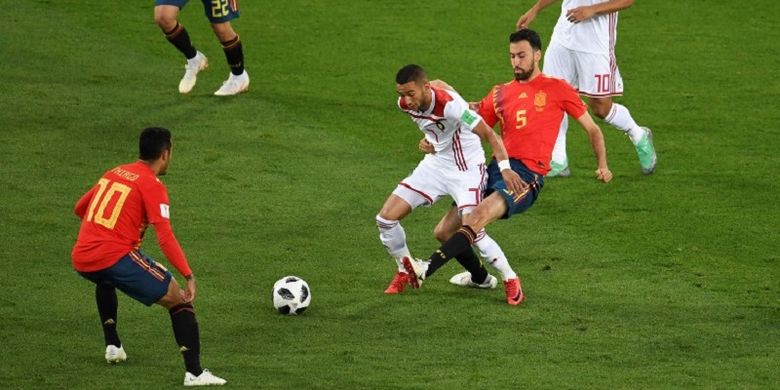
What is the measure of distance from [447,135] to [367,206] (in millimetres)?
2483

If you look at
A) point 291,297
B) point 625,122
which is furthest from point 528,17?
point 291,297

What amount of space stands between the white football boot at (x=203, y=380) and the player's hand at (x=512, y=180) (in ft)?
9.24

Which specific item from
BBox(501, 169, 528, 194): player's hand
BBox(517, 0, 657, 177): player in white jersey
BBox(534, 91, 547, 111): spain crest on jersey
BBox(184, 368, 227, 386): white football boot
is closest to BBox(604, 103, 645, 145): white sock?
BBox(517, 0, 657, 177): player in white jersey

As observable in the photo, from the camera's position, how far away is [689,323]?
10.6 m

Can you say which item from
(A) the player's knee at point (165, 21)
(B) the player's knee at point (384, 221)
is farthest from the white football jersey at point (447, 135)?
(A) the player's knee at point (165, 21)

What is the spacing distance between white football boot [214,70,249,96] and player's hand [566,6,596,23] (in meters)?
4.21

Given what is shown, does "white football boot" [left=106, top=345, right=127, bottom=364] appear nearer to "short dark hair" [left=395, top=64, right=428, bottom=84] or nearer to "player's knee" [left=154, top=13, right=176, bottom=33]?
"short dark hair" [left=395, top=64, right=428, bottom=84]

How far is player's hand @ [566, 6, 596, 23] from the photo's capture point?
14.2 m

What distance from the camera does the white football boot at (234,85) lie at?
16641 mm

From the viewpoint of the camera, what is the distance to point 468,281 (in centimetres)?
1163

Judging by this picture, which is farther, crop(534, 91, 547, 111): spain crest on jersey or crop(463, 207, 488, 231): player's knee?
crop(534, 91, 547, 111): spain crest on jersey

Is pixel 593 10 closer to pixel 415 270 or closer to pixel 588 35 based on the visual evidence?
pixel 588 35

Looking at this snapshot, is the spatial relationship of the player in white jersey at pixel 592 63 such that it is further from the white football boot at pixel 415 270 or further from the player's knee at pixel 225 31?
the player's knee at pixel 225 31

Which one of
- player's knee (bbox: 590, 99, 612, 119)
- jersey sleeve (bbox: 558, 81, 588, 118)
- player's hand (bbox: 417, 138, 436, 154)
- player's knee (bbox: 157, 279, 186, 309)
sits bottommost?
player's knee (bbox: 157, 279, 186, 309)
